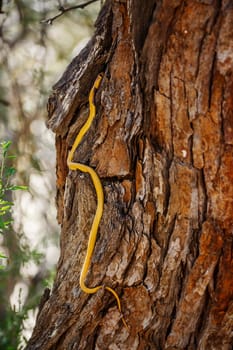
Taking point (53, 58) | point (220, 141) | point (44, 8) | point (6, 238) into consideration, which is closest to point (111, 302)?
point (220, 141)

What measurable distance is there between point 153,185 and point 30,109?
7.61 feet

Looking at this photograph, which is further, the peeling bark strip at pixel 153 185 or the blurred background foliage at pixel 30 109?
the blurred background foliage at pixel 30 109

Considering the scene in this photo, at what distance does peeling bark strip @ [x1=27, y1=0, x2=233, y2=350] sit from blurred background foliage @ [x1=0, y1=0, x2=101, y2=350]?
163 centimetres

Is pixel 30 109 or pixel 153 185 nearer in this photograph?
pixel 153 185

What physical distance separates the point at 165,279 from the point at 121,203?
0.26 m

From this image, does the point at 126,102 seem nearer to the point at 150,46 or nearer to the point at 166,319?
the point at 150,46

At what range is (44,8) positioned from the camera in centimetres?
342

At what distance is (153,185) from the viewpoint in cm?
157

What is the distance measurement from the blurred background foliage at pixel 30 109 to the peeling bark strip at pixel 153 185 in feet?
5.33

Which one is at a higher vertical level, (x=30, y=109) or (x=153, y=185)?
(x=30, y=109)

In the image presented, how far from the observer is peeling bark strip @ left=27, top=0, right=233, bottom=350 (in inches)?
56.4

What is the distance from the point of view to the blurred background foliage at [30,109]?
136 inches

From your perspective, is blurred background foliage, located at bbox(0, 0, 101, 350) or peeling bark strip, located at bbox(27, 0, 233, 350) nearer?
peeling bark strip, located at bbox(27, 0, 233, 350)

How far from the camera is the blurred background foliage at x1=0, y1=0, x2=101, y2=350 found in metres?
3.44
